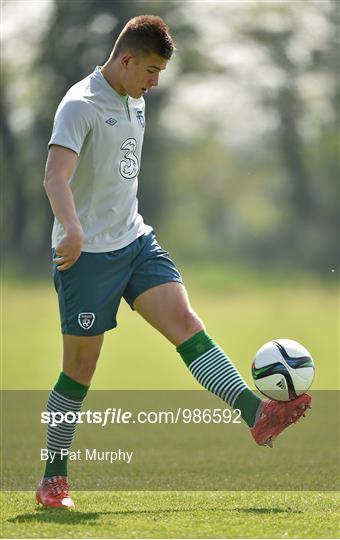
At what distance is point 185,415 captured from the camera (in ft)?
23.9

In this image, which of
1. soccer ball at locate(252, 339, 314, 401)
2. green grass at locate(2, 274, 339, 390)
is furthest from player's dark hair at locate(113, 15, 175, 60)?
green grass at locate(2, 274, 339, 390)

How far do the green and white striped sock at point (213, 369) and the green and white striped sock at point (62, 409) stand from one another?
440mm

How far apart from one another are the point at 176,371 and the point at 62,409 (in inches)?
316

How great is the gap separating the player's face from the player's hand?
662 millimetres

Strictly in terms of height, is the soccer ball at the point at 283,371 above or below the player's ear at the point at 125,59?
below

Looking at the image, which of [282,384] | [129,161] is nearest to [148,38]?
[129,161]

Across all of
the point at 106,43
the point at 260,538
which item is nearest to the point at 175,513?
the point at 260,538

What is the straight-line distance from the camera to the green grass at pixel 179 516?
11.2 ft

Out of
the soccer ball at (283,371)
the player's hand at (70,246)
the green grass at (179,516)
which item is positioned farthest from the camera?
the soccer ball at (283,371)

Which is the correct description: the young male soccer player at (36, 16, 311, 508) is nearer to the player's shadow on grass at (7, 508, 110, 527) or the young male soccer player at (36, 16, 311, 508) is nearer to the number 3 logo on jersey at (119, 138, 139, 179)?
the number 3 logo on jersey at (119, 138, 139, 179)

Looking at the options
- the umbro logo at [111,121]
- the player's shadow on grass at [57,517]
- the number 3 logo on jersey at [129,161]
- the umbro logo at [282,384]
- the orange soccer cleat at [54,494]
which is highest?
the umbro logo at [111,121]

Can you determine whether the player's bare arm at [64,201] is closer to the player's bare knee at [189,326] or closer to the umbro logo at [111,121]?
the umbro logo at [111,121]

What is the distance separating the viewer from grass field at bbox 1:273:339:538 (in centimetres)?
352

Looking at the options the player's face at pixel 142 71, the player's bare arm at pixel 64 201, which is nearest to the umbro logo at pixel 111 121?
the player's face at pixel 142 71
